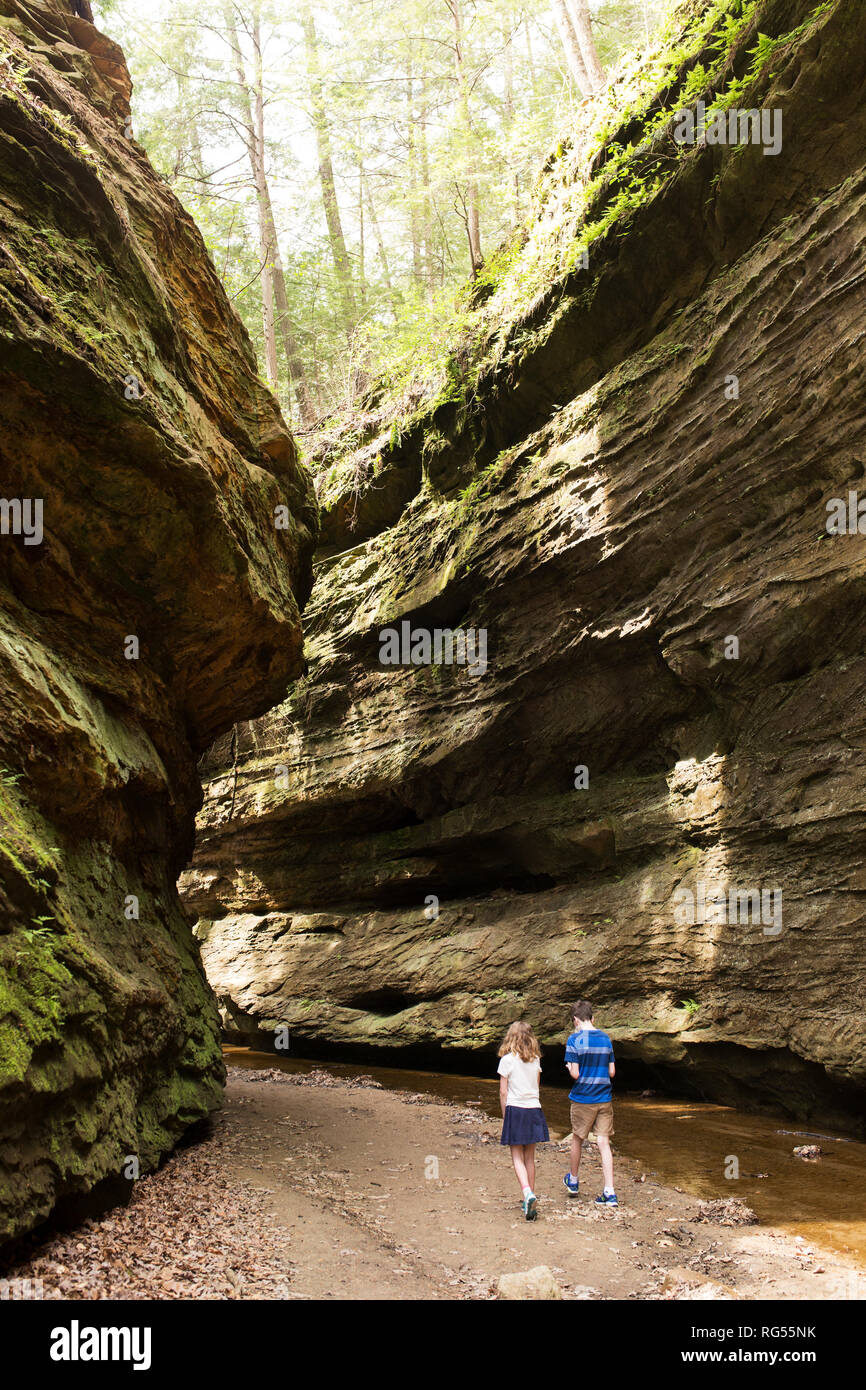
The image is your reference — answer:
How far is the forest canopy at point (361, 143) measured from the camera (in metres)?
18.5

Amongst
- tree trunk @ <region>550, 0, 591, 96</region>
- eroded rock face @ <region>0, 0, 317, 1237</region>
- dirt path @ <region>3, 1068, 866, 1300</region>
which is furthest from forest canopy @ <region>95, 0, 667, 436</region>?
dirt path @ <region>3, 1068, 866, 1300</region>

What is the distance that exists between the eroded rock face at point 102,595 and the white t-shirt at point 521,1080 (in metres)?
3.03

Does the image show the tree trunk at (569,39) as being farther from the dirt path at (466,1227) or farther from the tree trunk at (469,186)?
the dirt path at (466,1227)

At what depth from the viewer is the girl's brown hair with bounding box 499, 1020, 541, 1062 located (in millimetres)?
6680

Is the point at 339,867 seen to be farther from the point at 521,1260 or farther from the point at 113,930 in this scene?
the point at 521,1260

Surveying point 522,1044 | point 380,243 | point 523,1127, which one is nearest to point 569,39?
point 380,243

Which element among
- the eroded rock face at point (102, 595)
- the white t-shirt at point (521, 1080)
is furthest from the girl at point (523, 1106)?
the eroded rock face at point (102, 595)

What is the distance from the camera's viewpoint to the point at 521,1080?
6645 mm

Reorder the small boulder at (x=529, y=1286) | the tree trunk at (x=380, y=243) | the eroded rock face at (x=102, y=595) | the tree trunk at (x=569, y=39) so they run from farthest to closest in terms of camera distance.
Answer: the tree trunk at (x=380, y=243) → the tree trunk at (x=569, y=39) → the eroded rock face at (x=102, y=595) → the small boulder at (x=529, y=1286)

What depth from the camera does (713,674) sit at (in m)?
11.5

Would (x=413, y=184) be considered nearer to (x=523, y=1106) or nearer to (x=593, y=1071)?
(x=593, y=1071)

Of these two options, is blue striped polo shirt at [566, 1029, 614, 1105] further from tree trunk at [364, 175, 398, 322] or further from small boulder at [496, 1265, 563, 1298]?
tree trunk at [364, 175, 398, 322]

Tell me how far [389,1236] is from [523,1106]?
1.40 m
